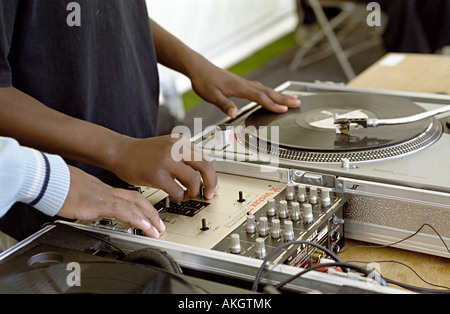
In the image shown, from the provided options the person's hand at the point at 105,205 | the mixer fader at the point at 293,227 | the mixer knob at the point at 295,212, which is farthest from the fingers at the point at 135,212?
the mixer knob at the point at 295,212

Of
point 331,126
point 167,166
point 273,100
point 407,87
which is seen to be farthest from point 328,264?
point 407,87

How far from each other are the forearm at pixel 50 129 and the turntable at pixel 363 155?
0.27 metres

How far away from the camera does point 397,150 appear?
1.19m

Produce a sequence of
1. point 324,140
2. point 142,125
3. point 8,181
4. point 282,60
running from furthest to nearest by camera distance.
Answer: point 282,60, point 142,125, point 324,140, point 8,181

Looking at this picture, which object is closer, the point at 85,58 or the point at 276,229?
the point at 276,229

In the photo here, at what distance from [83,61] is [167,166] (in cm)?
40

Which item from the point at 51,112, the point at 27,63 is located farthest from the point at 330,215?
the point at 27,63

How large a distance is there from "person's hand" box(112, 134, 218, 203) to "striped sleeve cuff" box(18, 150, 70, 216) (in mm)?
171

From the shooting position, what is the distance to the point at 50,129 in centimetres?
112

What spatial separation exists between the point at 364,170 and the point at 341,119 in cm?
20

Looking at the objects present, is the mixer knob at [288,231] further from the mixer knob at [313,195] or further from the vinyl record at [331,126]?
the vinyl record at [331,126]

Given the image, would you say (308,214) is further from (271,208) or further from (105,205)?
(105,205)

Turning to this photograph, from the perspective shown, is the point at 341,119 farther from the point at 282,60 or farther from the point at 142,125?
the point at 282,60

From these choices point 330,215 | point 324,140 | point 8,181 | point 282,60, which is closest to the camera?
point 8,181
